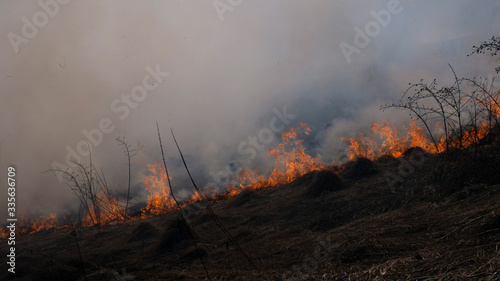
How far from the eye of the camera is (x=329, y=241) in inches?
203

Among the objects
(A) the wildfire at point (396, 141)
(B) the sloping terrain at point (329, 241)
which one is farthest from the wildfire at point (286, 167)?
(B) the sloping terrain at point (329, 241)

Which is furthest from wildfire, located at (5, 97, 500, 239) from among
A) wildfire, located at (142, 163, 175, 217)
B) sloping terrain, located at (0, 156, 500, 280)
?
sloping terrain, located at (0, 156, 500, 280)

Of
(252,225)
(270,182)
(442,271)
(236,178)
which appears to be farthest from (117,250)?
(236,178)

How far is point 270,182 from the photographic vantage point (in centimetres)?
1596

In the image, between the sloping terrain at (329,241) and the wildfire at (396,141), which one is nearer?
the sloping terrain at (329,241)

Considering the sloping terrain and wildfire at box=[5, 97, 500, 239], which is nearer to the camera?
the sloping terrain

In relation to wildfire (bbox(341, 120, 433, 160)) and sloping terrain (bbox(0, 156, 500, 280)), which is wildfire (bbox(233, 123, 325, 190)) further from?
sloping terrain (bbox(0, 156, 500, 280))

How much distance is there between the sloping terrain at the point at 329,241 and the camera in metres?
3.18

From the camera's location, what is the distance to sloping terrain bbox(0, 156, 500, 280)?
3.18 metres

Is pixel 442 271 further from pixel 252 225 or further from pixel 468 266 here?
pixel 252 225

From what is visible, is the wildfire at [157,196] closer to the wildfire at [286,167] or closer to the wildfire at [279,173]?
the wildfire at [279,173]

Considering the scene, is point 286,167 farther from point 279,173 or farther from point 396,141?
point 396,141

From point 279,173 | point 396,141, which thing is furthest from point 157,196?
point 396,141

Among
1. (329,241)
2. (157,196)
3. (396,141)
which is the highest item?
(157,196)
